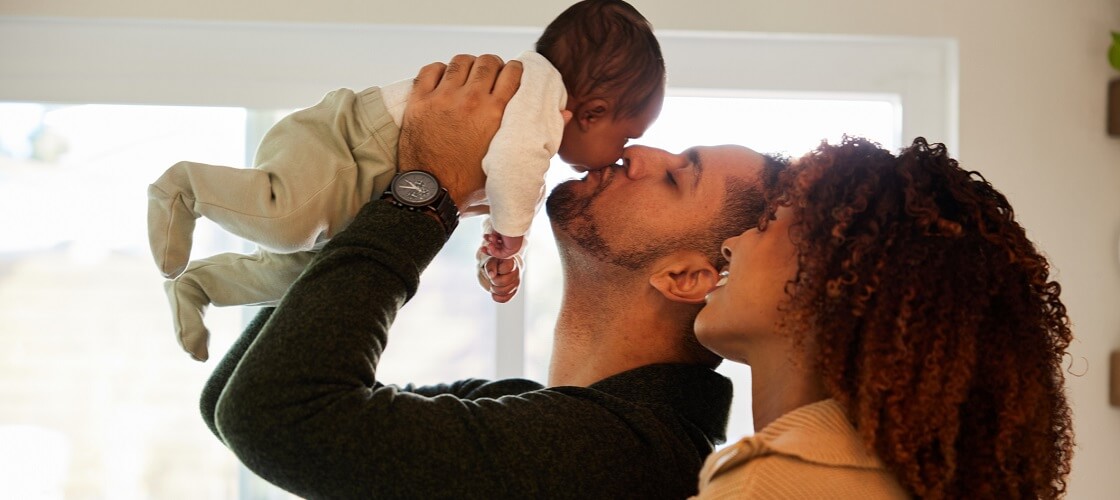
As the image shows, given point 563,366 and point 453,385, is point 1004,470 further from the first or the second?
point 453,385

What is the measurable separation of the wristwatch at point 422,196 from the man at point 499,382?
0.05ft

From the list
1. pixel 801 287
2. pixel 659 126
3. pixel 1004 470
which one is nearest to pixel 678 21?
pixel 659 126

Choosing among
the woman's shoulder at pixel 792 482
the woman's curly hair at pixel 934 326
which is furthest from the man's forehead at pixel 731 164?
the woman's shoulder at pixel 792 482

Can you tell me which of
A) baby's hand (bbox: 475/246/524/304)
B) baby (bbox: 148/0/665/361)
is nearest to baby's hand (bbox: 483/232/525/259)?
baby (bbox: 148/0/665/361)

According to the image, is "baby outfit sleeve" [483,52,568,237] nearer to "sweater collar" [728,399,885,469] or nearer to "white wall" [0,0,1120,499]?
"sweater collar" [728,399,885,469]

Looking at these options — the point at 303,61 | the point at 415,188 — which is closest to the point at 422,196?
the point at 415,188

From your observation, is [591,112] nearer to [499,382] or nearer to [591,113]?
[591,113]

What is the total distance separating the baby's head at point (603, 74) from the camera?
1.54 meters

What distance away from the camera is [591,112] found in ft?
5.13

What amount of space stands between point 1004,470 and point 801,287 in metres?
0.29

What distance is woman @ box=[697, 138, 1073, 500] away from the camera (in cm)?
108

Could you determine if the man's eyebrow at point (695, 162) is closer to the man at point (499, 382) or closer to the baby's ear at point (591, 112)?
the man at point (499, 382)

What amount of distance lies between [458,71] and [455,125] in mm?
118

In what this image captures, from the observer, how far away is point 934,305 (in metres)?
1.10
